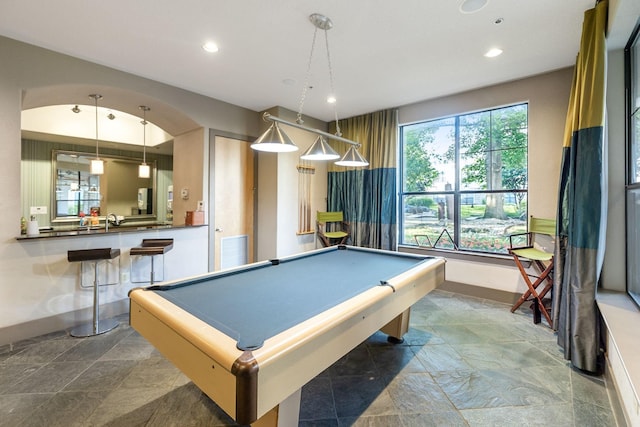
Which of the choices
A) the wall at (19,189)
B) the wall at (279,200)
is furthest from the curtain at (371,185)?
the wall at (19,189)

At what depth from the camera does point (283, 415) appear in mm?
1304

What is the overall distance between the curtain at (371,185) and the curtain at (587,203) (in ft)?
7.88

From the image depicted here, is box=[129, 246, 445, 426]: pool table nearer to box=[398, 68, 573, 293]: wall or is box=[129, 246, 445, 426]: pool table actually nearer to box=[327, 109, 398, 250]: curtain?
box=[398, 68, 573, 293]: wall

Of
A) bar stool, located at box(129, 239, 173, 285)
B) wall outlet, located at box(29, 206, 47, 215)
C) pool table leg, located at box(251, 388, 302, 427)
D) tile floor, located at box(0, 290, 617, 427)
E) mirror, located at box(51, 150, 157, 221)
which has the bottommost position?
tile floor, located at box(0, 290, 617, 427)

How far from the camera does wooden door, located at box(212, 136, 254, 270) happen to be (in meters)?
4.21

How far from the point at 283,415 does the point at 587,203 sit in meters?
2.53

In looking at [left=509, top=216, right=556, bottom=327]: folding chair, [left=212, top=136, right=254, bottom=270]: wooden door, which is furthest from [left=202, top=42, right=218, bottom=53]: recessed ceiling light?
[left=509, top=216, right=556, bottom=327]: folding chair

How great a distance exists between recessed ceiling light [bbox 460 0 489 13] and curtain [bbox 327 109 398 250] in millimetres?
2278

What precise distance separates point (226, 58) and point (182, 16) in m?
0.67

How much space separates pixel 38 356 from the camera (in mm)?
2309

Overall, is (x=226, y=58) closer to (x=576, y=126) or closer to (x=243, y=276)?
(x=243, y=276)

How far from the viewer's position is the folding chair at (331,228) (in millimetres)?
4820

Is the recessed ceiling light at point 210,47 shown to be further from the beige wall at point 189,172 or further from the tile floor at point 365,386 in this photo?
the tile floor at point 365,386

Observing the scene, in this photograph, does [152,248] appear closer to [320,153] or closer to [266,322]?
[320,153]
